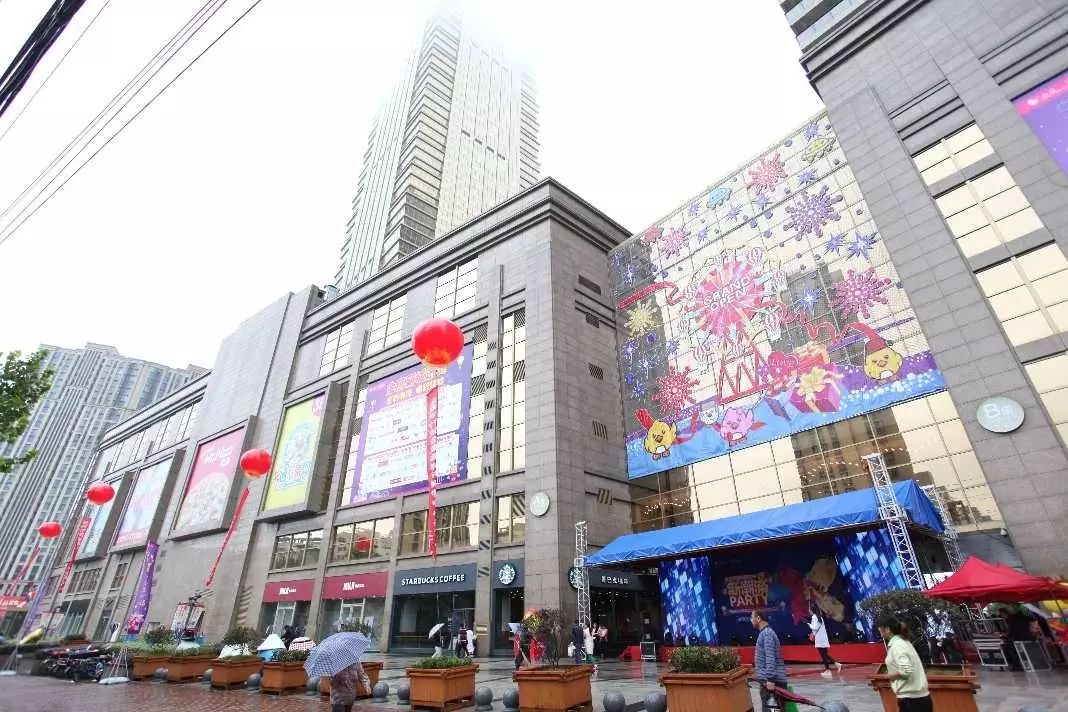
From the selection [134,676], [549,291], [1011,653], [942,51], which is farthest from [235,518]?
[942,51]

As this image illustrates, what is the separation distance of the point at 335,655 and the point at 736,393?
2384cm

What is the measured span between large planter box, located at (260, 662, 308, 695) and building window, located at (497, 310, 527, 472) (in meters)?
15.5

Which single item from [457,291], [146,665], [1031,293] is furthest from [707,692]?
[457,291]

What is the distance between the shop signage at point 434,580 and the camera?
1133 inches

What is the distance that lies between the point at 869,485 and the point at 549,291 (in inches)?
760

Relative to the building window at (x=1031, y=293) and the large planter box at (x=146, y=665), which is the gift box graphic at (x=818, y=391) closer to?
the building window at (x=1031, y=293)

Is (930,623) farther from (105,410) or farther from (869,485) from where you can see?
(105,410)

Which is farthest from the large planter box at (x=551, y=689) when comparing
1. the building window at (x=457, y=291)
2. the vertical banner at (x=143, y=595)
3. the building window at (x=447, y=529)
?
the vertical banner at (x=143, y=595)

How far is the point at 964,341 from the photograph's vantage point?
20875 millimetres

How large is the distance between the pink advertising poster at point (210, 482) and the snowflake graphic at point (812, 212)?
46.2 meters

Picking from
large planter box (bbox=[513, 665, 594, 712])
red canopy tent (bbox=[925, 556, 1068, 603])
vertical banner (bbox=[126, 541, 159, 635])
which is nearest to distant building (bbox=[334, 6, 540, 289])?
vertical banner (bbox=[126, 541, 159, 635])

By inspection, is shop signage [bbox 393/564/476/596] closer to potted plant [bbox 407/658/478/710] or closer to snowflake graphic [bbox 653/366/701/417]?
snowflake graphic [bbox 653/366/701/417]

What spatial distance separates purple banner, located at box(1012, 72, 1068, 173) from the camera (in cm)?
2112

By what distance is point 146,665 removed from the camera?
66.2 feet
